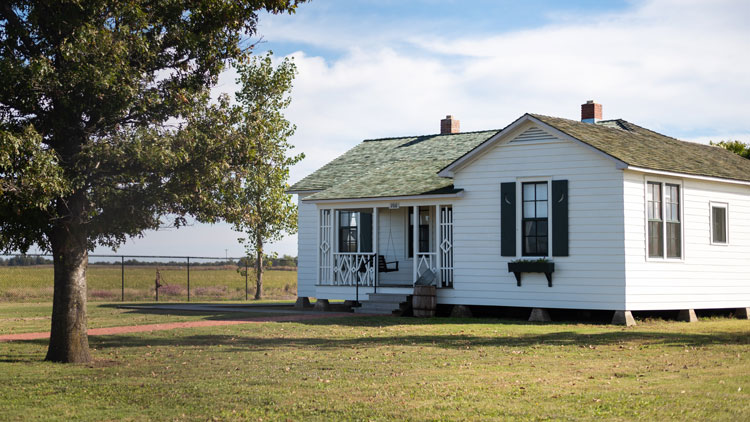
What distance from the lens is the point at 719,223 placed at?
22.5 meters

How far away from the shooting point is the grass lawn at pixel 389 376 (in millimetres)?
9000

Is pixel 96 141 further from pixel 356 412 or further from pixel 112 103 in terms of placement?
pixel 356 412

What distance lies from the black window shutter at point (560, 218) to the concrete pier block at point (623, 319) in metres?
1.86

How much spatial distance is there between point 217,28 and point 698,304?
47.3 feet

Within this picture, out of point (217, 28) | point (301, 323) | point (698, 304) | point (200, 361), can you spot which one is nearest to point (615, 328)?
point (698, 304)

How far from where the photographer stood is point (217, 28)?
1335cm

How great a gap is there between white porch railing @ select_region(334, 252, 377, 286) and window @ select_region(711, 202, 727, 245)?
30.1 feet

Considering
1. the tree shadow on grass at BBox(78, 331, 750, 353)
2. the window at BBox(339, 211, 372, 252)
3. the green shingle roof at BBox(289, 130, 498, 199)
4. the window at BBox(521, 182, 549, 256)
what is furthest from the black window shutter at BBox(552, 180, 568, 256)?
the window at BBox(339, 211, 372, 252)

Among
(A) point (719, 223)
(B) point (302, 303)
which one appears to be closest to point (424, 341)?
(A) point (719, 223)

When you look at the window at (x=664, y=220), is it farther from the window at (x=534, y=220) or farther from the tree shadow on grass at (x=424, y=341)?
the tree shadow on grass at (x=424, y=341)

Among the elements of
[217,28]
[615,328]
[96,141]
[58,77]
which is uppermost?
[217,28]

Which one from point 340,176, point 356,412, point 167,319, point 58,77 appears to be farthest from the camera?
point 340,176

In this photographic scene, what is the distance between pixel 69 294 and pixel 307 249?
1441cm

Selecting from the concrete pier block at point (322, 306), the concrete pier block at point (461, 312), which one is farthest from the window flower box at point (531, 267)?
the concrete pier block at point (322, 306)
